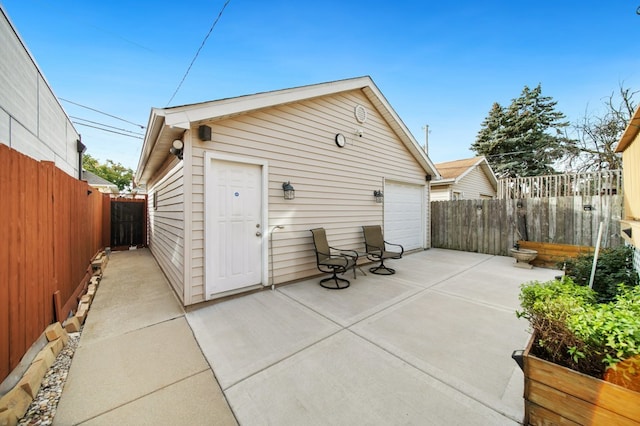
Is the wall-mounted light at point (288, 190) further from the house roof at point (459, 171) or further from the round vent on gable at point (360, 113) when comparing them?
the house roof at point (459, 171)

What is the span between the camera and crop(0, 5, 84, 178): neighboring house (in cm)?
336

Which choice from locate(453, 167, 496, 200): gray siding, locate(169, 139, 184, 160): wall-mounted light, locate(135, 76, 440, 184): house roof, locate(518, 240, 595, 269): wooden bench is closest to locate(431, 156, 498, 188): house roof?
locate(453, 167, 496, 200): gray siding

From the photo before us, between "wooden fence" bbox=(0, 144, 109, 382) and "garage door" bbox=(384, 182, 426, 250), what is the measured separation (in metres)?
6.34

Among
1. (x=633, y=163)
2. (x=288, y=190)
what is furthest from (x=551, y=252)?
(x=288, y=190)

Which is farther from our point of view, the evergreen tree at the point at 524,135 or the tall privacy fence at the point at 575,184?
the evergreen tree at the point at 524,135

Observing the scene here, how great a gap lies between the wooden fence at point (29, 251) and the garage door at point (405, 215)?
20.8 feet

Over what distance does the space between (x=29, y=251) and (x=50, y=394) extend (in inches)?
50.7

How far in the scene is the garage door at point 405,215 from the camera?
6914mm

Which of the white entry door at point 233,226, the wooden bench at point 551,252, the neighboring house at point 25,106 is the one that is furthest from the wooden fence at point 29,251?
the wooden bench at point 551,252

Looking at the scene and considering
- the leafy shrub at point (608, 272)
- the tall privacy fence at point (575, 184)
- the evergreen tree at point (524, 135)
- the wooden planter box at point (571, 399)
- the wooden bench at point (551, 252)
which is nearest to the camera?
the wooden planter box at point (571, 399)

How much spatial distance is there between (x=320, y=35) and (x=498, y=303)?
6.43 meters

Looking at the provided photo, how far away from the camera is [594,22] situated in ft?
21.0

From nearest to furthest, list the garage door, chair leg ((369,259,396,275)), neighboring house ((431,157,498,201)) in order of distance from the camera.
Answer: chair leg ((369,259,396,275)) → the garage door → neighboring house ((431,157,498,201))

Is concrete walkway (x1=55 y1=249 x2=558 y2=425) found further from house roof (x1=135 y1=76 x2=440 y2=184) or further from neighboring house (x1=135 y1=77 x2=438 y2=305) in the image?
house roof (x1=135 y1=76 x2=440 y2=184)
